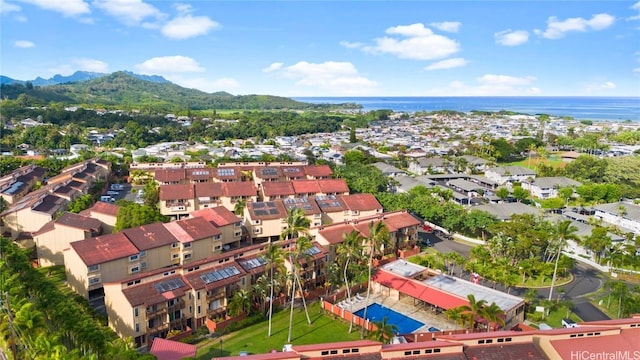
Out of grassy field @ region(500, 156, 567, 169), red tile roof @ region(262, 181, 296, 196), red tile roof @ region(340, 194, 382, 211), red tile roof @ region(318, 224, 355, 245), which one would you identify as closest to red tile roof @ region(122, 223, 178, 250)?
red tile roof @ region(318, 224, 355, 245)

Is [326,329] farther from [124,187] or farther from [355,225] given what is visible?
[124,187]

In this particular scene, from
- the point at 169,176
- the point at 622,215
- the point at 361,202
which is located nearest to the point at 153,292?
the point at 361,202

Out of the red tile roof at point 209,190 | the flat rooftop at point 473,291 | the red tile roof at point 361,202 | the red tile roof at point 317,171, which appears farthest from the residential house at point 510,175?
→ the red tile roof at point 209,190

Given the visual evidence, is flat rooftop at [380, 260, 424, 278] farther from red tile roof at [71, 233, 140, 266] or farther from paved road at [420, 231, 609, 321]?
red tile roof at [71, 233, 140, 266]

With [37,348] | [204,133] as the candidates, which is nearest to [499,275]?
[37,348]

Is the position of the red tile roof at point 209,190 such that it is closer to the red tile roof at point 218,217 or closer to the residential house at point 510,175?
the red tile roof at point 218,217

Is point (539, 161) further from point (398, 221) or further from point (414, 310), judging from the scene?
point (414, 310)
